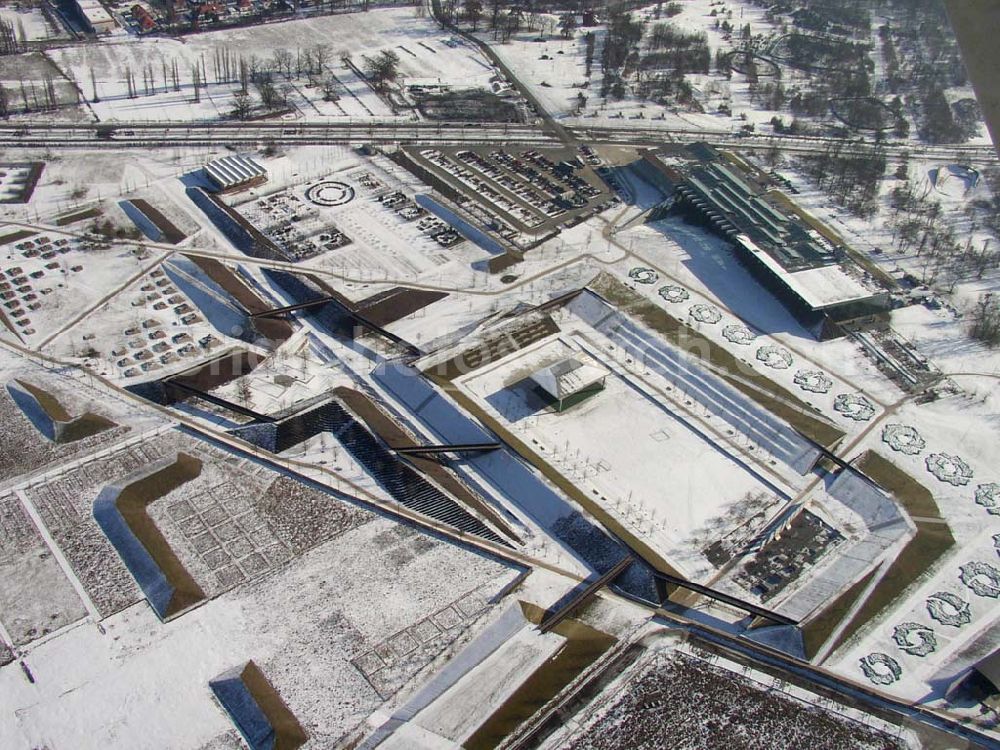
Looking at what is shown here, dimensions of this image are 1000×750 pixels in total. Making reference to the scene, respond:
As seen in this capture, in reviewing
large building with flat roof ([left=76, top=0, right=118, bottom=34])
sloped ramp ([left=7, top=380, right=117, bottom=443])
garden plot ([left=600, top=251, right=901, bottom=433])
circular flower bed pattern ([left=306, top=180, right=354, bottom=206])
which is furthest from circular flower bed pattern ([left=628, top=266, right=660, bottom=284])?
large building with flat roof ([left=76, top=0, right=118, bottom=34])

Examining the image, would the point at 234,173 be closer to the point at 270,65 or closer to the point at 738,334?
the point at 270,65

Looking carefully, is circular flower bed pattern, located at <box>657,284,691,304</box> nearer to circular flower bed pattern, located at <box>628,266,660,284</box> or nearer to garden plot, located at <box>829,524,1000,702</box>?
circular flower bed pattern, located at <box>628,266,660,284</box>

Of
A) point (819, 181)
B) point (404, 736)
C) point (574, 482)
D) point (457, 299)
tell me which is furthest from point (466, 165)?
point (404, 736)

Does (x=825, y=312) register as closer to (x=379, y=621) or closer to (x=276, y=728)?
(x=379, y=621)

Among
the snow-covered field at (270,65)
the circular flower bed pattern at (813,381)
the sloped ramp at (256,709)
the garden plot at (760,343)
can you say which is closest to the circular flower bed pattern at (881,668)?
the garden plot at (760,343)

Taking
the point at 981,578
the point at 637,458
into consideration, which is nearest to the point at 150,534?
the point at 637,458

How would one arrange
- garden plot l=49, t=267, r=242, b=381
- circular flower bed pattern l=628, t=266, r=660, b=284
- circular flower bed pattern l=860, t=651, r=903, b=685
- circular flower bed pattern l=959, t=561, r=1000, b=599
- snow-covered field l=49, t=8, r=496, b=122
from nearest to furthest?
circular flower bed pattern l=860, t=651, r=903, b=685 < circular flower bed pattern l=959, t=561, r=1000, b=599 < garden plot l=49, t=267, r=242, b=381 < circular flower bed pattern l=628, t=266, r=660, b=284 < snow-covered field l=49, t=8, r=496, b=122
